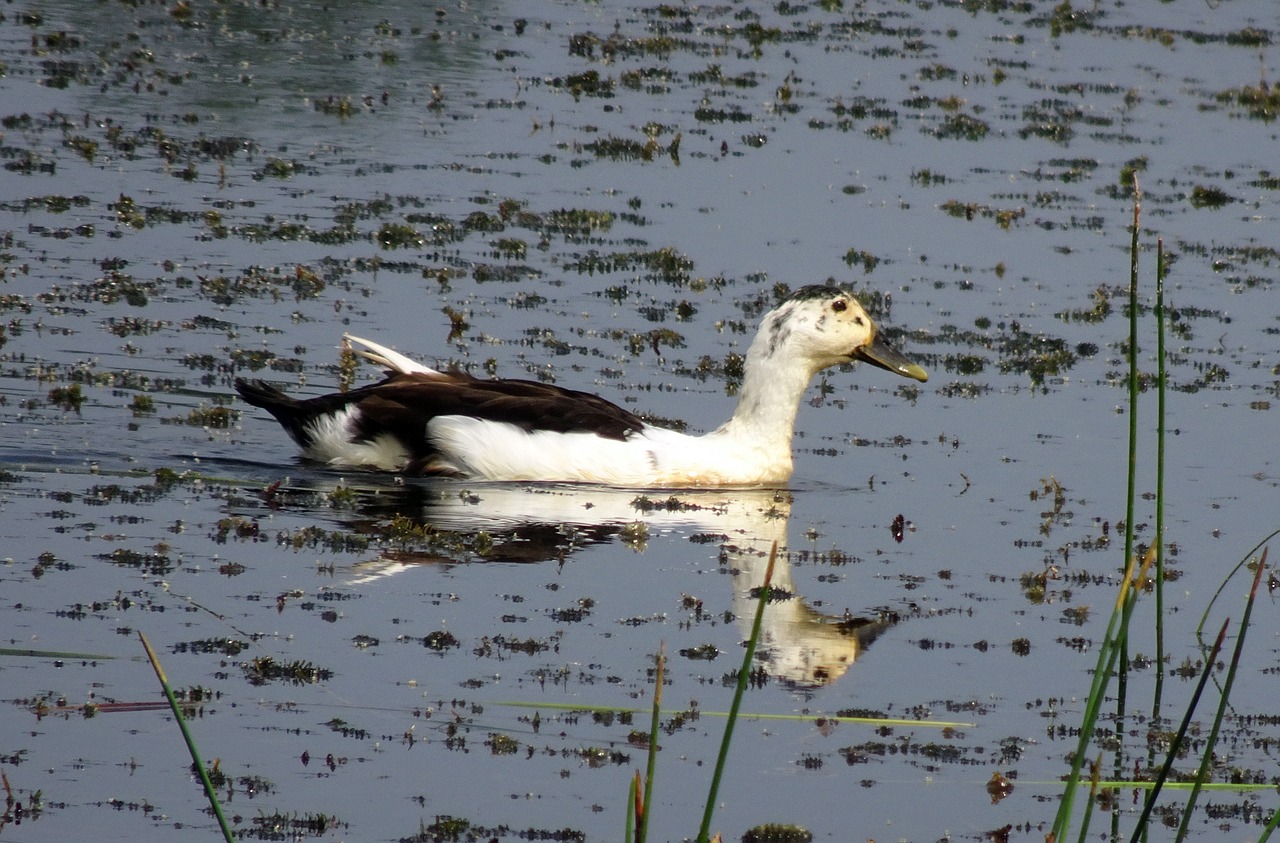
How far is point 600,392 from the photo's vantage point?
46.0ft

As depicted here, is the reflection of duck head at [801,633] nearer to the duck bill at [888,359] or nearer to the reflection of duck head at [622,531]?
the reflection of duck head at [622,531]

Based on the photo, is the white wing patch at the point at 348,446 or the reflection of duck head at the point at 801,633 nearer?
the reflection of duck head at the point at 801,633

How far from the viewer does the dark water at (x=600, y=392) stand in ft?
24.6

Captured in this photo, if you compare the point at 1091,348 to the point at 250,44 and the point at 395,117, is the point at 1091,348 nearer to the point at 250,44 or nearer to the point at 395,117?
the point at 395,117

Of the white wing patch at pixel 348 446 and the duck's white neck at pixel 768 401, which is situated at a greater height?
the duck's white neck at pixel 768 401

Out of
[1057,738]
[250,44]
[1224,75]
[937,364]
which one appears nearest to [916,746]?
[1057,738]

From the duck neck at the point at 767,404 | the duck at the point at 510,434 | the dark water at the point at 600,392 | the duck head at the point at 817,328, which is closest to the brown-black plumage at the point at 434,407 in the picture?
the duck at the point at 510,434

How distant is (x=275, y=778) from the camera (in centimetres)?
694

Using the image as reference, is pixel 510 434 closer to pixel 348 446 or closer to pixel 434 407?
pixel 434 407

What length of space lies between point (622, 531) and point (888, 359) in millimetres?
2861

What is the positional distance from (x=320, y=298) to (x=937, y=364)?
192 inches

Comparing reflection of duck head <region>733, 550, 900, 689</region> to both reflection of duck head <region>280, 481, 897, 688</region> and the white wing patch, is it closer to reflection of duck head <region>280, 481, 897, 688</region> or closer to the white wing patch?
reflection of duck head <region>280, 481, 897, 688</region>

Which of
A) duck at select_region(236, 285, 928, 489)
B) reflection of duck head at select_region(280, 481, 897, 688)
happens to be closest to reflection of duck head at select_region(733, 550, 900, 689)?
reflection of duck head at select_region(280, 481, 897, 688)

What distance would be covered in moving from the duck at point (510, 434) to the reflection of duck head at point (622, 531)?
0.37ft
